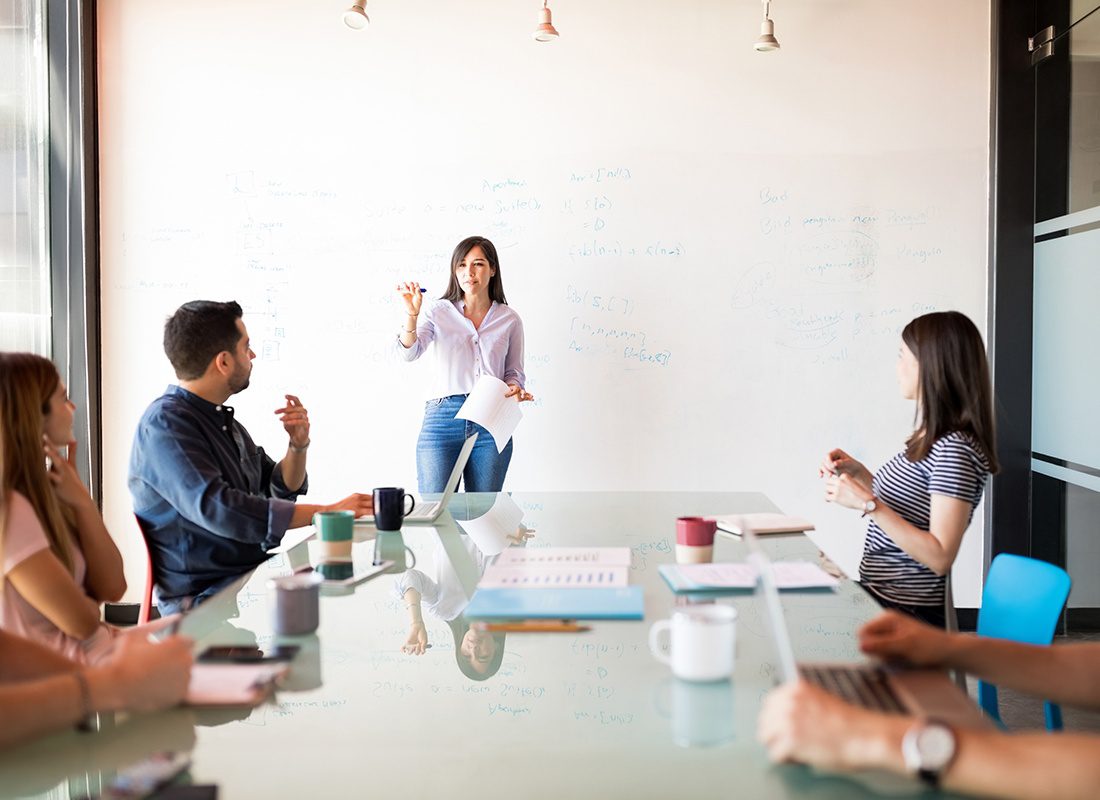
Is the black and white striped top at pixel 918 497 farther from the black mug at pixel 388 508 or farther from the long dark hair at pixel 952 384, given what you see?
the black mug at pixel 388 508

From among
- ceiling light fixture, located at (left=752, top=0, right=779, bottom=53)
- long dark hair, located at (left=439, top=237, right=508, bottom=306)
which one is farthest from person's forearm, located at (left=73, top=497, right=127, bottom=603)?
ceiling light fixture, located at (left=752, top=0, right=779, bottom=53)

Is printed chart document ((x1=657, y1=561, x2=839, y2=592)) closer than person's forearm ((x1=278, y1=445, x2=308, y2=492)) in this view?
Yes

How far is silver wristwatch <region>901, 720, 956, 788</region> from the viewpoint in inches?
38.5

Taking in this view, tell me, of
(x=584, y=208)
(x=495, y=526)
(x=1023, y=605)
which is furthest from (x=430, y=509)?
(x=584, y=208)

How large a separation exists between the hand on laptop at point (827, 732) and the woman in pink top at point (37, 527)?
3.97ft

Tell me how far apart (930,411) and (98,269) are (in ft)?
11.5

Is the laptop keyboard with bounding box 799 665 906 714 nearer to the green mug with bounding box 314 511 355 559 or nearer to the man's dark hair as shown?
the green mug with bounding box 314 511 355 559

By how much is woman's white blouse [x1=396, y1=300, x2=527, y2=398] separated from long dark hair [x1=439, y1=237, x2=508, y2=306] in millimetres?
40

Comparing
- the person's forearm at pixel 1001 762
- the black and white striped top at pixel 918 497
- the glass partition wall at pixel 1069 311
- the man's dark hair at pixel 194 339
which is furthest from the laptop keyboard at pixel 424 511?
the glass partition wall at pixel 1069 311

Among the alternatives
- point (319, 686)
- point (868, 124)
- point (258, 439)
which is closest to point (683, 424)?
point (868, 124)

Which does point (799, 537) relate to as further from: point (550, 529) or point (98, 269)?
point (98, 269)

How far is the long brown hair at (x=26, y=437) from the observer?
5.48 ft

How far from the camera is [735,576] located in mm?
1814

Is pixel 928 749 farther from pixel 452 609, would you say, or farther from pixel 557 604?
pixel 452 609
